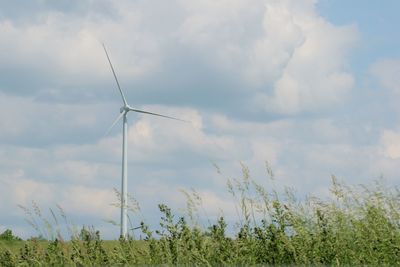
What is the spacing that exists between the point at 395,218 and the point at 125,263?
4241mm

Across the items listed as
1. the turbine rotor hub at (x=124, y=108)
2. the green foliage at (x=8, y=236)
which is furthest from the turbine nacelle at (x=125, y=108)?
the green foliage at (x=8, y=236)

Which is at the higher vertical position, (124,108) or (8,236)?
(124,108)

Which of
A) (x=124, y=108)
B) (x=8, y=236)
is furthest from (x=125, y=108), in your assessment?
(x=8, y=236)

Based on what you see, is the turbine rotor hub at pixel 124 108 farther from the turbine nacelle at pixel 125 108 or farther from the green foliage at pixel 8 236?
the green foliage at pixel 8 236

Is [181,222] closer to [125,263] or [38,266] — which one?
[125,263]

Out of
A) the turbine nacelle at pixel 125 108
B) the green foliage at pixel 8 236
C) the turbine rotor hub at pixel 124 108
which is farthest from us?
the turbine rotor hub at pixel 124 108

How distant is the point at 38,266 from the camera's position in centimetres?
1327

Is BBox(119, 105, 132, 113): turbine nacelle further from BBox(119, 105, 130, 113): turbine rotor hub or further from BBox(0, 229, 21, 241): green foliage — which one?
BBox(0, 229, 21, 241): green foliage

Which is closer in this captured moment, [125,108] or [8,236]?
[8,236]

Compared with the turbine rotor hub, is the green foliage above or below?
below

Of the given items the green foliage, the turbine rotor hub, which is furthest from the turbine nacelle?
the green foliage

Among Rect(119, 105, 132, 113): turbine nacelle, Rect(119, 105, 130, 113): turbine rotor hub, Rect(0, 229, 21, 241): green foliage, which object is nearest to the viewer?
Rect(0, 229, 21, 241): green foliage

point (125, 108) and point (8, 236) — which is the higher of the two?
point (125, 108)

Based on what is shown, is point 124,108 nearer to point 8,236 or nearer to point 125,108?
point 125,108
